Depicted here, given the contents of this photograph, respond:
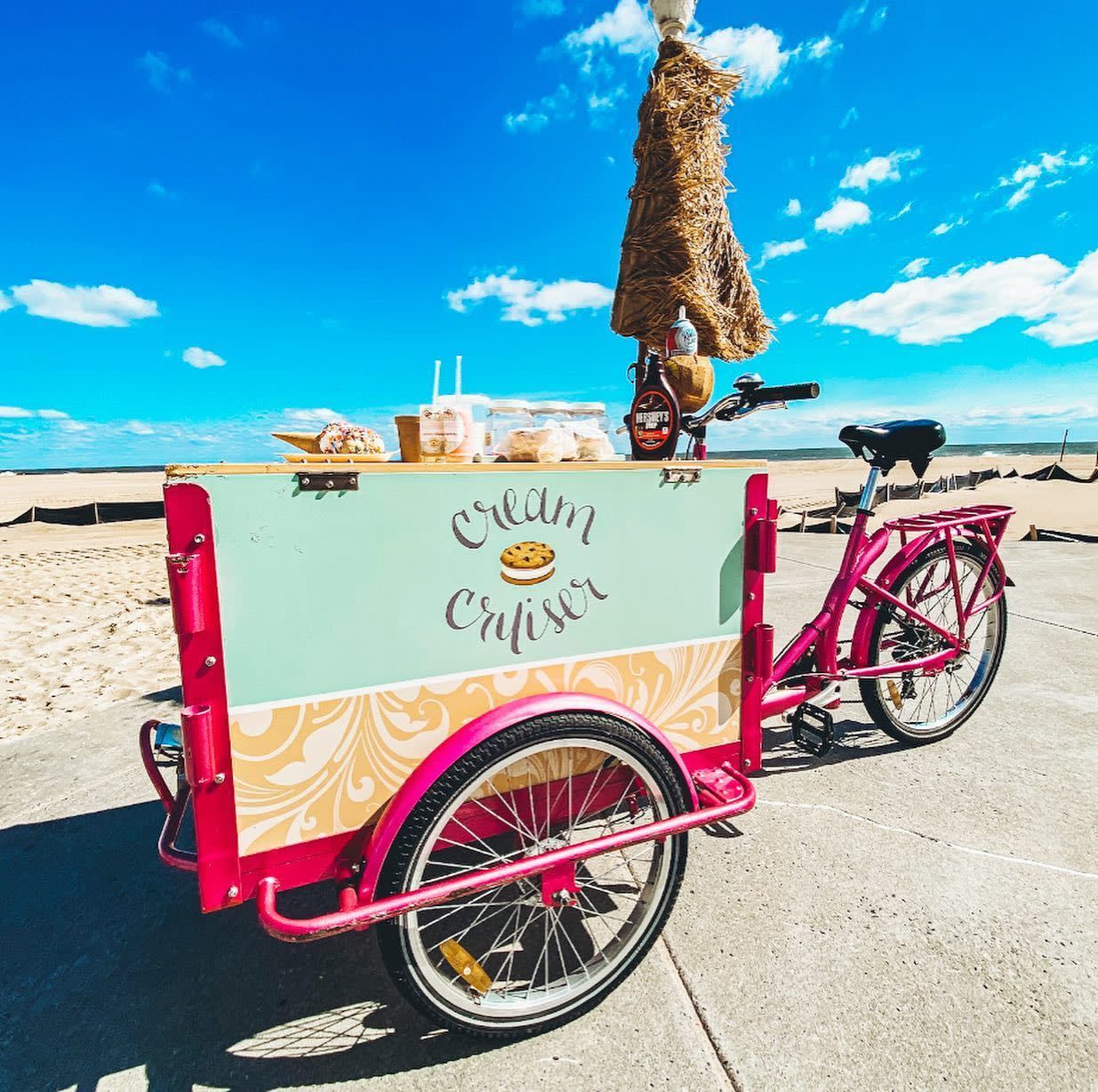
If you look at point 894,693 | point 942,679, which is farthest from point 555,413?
point 942,679

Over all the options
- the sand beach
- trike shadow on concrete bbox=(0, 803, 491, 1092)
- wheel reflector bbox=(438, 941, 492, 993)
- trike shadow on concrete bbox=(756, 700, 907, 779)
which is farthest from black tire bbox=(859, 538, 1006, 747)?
the sand beach

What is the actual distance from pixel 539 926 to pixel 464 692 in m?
1.08

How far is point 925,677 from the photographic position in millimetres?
3236

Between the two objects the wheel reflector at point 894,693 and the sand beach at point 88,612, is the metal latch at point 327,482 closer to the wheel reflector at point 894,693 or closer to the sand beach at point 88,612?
the wheel reflector at point 894,693

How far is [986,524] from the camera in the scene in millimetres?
3119

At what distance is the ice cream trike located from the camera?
4.36 ft

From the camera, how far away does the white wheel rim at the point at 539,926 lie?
157 centimetres

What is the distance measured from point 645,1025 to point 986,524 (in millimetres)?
2843

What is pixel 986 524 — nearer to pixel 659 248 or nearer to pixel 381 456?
pixel 659 248

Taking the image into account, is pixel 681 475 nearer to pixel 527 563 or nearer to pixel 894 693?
pixel 527 563

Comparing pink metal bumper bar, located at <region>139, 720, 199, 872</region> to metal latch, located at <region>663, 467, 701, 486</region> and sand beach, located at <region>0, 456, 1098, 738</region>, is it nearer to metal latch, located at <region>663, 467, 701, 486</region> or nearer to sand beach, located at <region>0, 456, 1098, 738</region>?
metal latch, located at <region>663, 467, 701, 486</region>

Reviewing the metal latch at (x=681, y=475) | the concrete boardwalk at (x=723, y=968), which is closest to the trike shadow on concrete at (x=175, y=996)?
the concrete boardwalk at (x=723, y=968)

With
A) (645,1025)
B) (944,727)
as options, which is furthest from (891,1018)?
(944,727)

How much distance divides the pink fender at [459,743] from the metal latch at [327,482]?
0.67 meters
